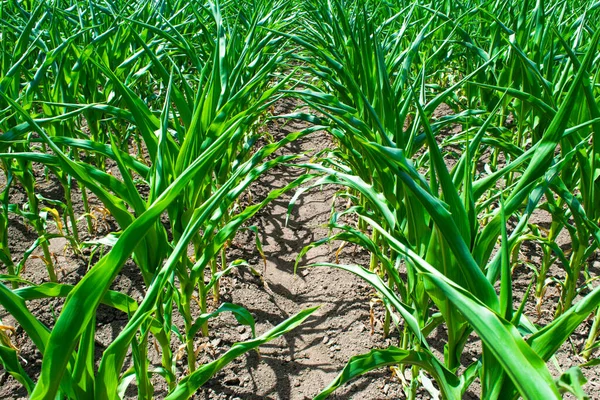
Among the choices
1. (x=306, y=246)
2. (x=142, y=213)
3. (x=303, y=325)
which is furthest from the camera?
(x=303, y=325)

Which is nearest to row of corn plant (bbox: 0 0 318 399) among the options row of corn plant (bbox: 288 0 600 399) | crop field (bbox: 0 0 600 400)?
crop field (bbox: 0 0 600 400)

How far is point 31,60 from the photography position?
2.83m

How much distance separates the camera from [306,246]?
1563 mm

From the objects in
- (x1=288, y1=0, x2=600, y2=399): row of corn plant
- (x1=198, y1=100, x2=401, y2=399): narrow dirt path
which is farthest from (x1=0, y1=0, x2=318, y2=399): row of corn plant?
(x1=288, y1=0, x2=600, y2=399): row of corn plant

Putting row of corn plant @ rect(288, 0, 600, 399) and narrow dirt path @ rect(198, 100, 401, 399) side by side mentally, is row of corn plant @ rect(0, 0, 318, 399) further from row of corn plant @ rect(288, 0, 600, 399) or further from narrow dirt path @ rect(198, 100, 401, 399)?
row of corn plant @ rect(288, 0, 600, 399)

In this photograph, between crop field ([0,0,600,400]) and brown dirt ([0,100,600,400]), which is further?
brown dirt ([0,100,600,400])

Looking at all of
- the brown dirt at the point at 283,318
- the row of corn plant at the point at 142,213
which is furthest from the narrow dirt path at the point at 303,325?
the row of corn plant at the point at 142,213

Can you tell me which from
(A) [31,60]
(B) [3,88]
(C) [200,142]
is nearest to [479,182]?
(C) [200,142]

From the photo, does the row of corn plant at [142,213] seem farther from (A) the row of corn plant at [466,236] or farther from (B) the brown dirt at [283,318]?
(A) the row of corn plant at [466,236]

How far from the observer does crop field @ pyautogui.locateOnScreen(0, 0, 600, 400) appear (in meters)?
0.77

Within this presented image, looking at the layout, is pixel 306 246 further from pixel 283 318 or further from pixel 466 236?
pixel 466 236

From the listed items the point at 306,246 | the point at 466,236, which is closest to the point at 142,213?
the point at 466,236

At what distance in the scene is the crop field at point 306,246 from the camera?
0.77m

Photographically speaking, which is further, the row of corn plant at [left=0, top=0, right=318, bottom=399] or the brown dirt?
the brown dirt
